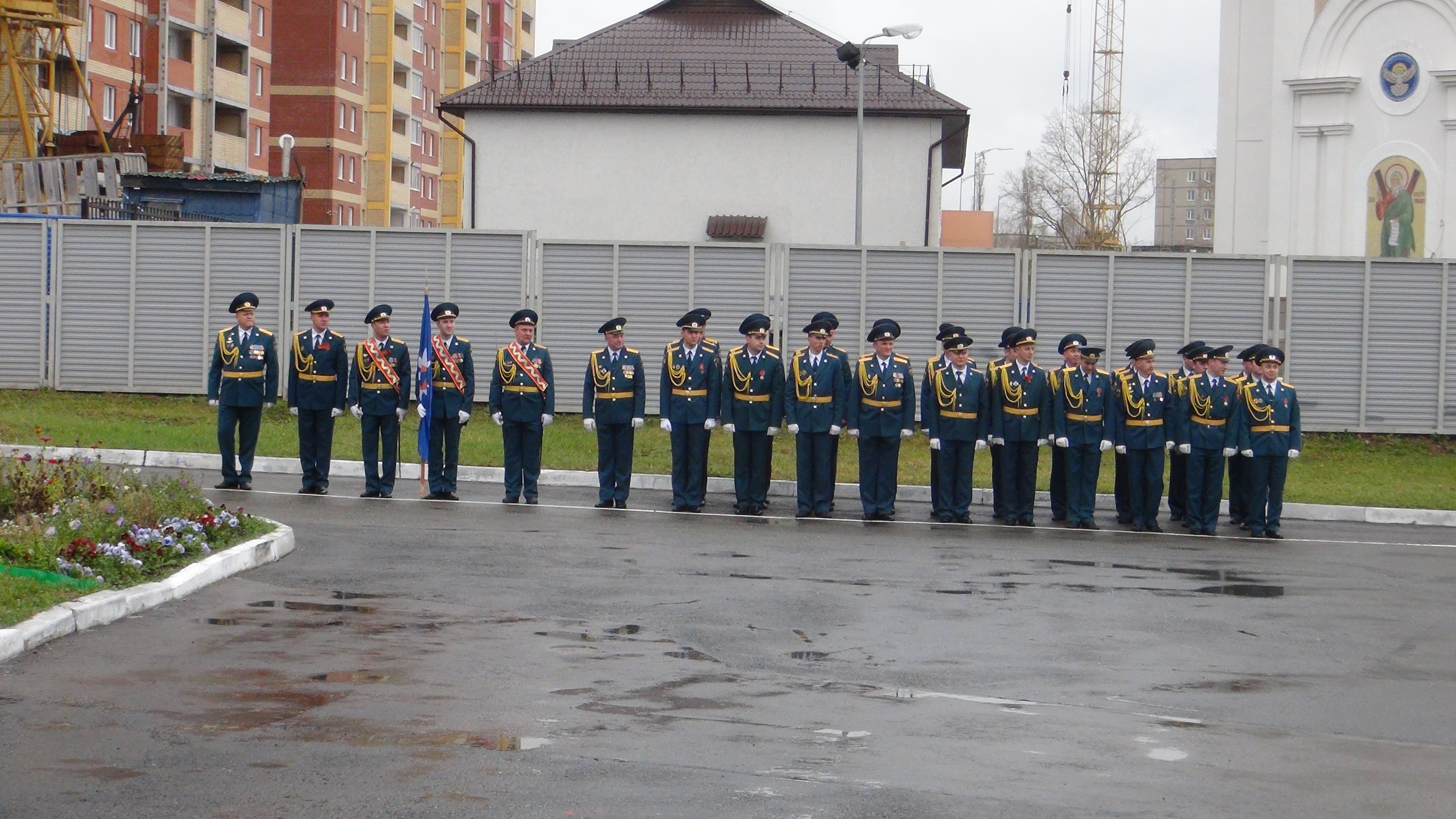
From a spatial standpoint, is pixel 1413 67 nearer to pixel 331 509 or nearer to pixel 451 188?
pixel 331 509

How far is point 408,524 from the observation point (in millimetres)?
14258

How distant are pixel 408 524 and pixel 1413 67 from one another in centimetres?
3171

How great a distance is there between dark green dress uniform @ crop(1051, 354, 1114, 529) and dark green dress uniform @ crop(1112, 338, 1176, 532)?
149mm

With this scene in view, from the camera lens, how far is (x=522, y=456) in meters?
17.0

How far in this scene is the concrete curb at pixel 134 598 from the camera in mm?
8203

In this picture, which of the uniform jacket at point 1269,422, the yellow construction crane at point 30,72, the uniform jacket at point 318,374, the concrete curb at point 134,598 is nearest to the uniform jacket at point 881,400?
the uniform jacket at point 1269,422

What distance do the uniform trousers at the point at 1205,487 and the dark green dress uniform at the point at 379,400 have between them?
8175mm

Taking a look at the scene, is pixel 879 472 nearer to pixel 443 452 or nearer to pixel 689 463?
pixel 689 463

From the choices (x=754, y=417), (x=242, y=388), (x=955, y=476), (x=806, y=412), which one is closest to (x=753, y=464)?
(x=754, y=417)

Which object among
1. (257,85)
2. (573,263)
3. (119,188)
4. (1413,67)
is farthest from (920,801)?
(257,85)

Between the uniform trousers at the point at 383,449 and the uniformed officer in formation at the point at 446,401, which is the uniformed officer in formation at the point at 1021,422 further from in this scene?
the uniform trousers at the point at 383,449

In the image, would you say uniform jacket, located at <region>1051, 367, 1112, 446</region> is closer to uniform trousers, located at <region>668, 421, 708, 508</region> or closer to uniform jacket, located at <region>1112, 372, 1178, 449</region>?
uniform jacket, located at <region>1112, 372, 1178, 449</region>

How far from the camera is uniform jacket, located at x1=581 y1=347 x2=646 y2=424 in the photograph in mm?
17125

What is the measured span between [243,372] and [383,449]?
1.68 meters
